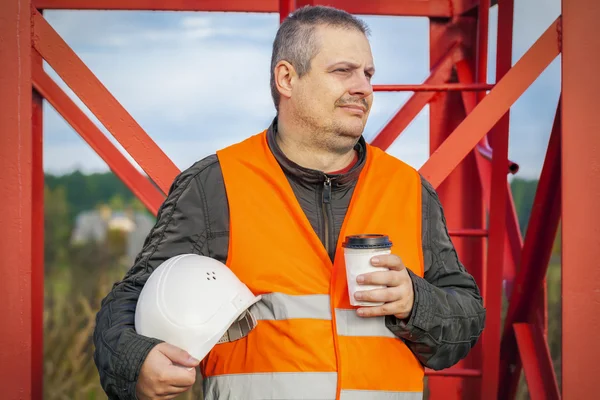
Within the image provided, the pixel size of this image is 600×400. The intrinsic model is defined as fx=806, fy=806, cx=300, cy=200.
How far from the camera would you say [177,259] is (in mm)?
2438

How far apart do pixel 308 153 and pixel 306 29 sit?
44 centimetres

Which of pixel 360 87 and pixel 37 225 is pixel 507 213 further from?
pixel 37 225

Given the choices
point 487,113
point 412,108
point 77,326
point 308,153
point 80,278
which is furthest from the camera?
point 80,278

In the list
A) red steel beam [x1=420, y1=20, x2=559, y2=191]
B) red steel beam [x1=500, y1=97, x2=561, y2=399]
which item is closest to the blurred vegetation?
red steel beam [x1=500, y1=97, x2=561, y2=399]

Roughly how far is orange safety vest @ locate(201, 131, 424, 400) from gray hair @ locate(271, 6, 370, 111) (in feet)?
1.32

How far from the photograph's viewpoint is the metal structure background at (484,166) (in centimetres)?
324

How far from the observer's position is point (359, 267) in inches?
91.3

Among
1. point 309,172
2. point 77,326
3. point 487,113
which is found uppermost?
point 487,113

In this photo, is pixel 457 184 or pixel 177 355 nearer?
pixel 177 355

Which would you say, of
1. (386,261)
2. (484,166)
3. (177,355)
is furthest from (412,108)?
(177,355)

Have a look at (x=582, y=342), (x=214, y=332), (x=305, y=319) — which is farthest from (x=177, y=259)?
(x=582, y=342)

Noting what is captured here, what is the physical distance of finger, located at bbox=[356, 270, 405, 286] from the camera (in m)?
2.30

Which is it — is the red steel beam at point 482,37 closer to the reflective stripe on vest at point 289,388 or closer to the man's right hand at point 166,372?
the reflective stripe on vest at point 289,388

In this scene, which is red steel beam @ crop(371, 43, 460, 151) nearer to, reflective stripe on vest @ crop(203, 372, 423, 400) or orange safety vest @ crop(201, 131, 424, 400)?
orange safety vest @ crop(201, 131, 424, 400)
